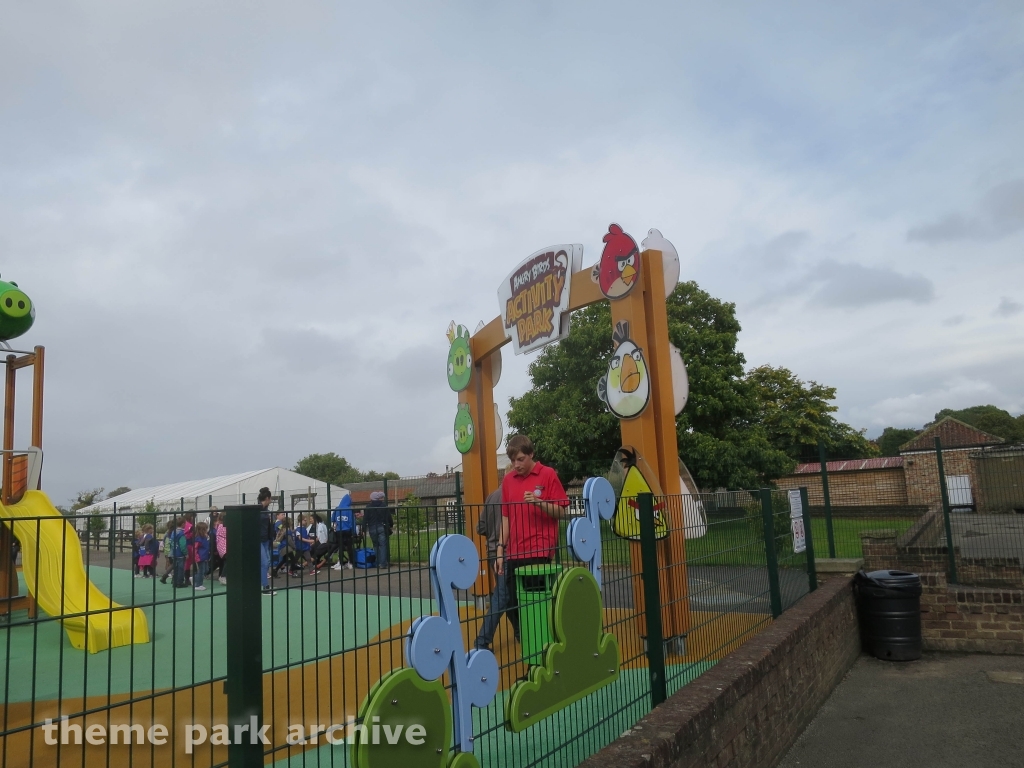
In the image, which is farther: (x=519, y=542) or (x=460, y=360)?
(x=460, y=360)

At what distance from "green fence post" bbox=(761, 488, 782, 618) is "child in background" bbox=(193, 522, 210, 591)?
5104 millimetres

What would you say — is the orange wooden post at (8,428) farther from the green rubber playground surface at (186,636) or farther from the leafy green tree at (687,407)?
the leafy green tree at (687,407)

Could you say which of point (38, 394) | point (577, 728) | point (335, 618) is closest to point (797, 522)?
point (577, 728)

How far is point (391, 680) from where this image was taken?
2371mm

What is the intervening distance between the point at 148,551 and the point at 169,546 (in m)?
0.13

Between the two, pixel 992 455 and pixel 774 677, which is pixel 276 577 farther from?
pixel 992 455

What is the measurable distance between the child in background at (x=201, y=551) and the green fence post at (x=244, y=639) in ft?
0.42

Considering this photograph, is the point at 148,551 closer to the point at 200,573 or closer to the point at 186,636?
the point at 200,573

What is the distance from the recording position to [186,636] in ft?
13.7

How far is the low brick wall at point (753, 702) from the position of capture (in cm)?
345

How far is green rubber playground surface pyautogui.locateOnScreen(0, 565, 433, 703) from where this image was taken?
81.7 inches

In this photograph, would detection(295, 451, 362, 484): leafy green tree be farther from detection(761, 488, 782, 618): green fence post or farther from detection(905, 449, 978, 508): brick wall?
detection(761, 488, 782, 618): green fence post

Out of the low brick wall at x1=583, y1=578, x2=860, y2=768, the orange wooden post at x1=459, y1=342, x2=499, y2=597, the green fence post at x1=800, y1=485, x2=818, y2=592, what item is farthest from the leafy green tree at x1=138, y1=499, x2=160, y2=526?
the orange wooden post at x1=459, y1=342, x2=499, y2=597

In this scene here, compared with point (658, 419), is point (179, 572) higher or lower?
lower
